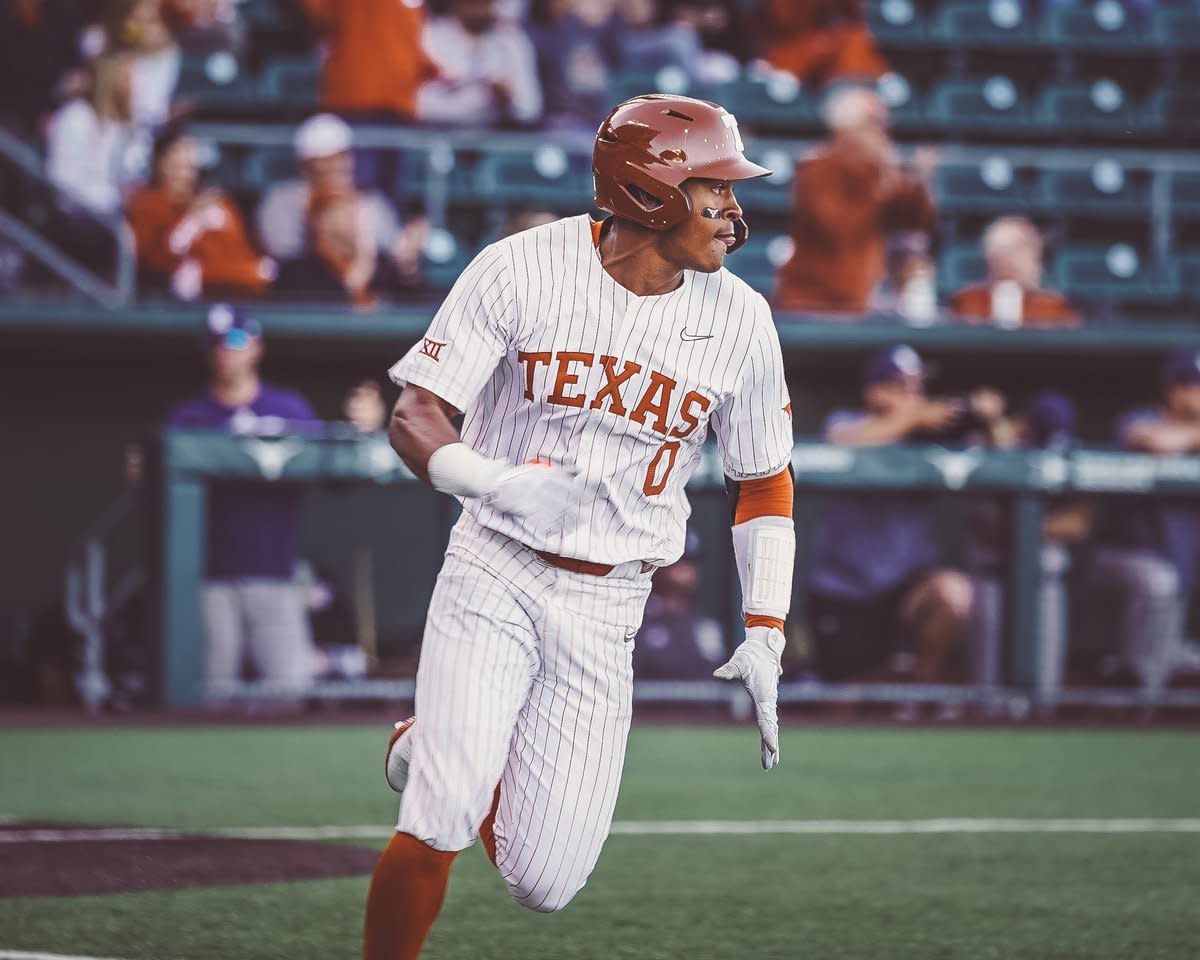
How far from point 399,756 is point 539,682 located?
1.03ft

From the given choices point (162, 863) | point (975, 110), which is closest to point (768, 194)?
point (975, 110)

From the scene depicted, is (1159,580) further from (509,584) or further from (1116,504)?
(509,584)

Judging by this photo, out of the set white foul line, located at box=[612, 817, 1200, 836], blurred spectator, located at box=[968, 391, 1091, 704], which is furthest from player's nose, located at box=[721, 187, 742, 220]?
blurred spectator, located at box=[968, 391, 1091, 704]

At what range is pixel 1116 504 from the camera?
9695mm

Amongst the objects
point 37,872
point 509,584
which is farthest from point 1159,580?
point 509,584

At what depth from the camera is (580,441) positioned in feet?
12.0

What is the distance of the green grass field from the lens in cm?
447

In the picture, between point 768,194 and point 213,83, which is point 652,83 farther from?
point 213,83

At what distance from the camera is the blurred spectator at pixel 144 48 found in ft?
37.9

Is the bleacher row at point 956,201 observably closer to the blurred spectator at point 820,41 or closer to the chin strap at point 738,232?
the blurred spectator at point 820,41

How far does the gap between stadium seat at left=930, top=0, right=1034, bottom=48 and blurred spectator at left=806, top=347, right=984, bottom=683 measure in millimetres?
5346

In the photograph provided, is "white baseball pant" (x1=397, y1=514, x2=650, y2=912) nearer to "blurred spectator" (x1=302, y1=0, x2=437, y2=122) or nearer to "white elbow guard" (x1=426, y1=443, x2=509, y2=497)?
A: "white elbow guard" (x1=426, y1=443, x2=509, y2=497)

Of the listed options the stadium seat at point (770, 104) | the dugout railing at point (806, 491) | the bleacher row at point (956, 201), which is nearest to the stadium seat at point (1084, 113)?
the bleacher row at point (956, 201)

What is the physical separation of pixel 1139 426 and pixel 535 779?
6763mm
